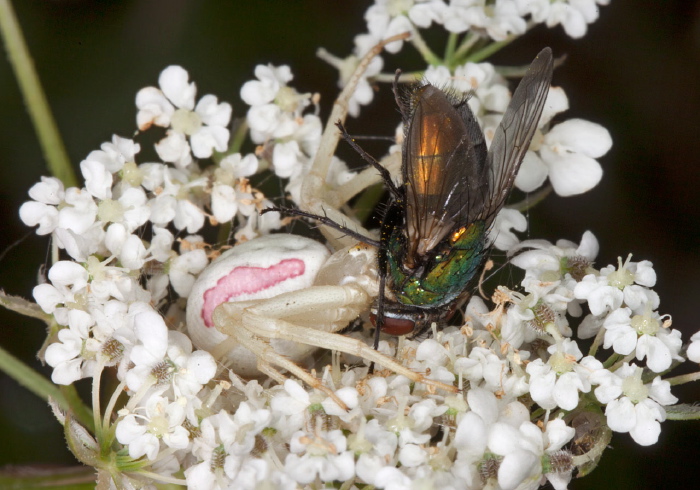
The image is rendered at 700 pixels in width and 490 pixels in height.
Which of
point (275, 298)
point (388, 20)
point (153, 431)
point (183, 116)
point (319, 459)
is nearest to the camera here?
point (319, 459)

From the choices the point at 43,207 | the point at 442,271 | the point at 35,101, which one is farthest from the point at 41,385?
the point at 442,271

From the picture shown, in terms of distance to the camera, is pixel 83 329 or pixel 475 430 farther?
pixel 83 329

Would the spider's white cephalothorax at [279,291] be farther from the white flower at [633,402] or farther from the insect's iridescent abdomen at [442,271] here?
the white flower at [633,402]

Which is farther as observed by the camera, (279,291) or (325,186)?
(325,186)

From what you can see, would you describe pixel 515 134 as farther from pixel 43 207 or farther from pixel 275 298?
pixel 43 207

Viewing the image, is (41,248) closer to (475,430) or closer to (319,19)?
(319,19)

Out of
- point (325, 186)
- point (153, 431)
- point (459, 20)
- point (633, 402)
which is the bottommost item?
point (633, 402)

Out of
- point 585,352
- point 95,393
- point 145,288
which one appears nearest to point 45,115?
point 145,288

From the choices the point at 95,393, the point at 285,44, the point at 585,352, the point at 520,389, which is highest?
the point at 285,44
